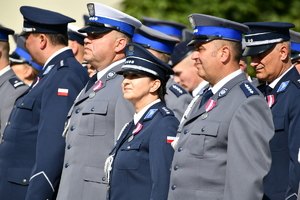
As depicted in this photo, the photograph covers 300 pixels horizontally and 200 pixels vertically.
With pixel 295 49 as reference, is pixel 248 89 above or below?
below

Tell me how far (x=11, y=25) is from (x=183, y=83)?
291 inches

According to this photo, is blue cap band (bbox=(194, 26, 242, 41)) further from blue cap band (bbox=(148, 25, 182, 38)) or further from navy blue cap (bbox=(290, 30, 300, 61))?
blue cap band (bbox=(148, 25, 182, 38))

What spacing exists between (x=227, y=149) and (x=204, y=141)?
0.18 meters

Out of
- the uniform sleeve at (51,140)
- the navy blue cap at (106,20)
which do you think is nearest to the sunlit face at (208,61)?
the navy blue cap at (106,20)

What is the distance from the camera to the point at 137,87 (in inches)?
186

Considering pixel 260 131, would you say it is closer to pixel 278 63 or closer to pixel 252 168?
pixel 252 168

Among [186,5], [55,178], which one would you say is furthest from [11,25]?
[55,178]

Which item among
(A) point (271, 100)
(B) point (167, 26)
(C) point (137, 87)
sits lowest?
(A) point (271, 100)

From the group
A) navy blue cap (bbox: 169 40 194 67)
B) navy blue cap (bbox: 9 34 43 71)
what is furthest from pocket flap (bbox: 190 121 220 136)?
navy blue cap (bbox: 9 34 43 71)

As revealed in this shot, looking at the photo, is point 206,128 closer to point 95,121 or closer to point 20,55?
point 95,121

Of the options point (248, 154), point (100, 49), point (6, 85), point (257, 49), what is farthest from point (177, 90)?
point (248, 154)

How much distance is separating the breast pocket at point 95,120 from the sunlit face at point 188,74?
2746 millimetres

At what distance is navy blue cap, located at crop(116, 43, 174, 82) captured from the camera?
473 centimetres

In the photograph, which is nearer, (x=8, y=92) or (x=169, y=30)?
(x=8, y=92)
